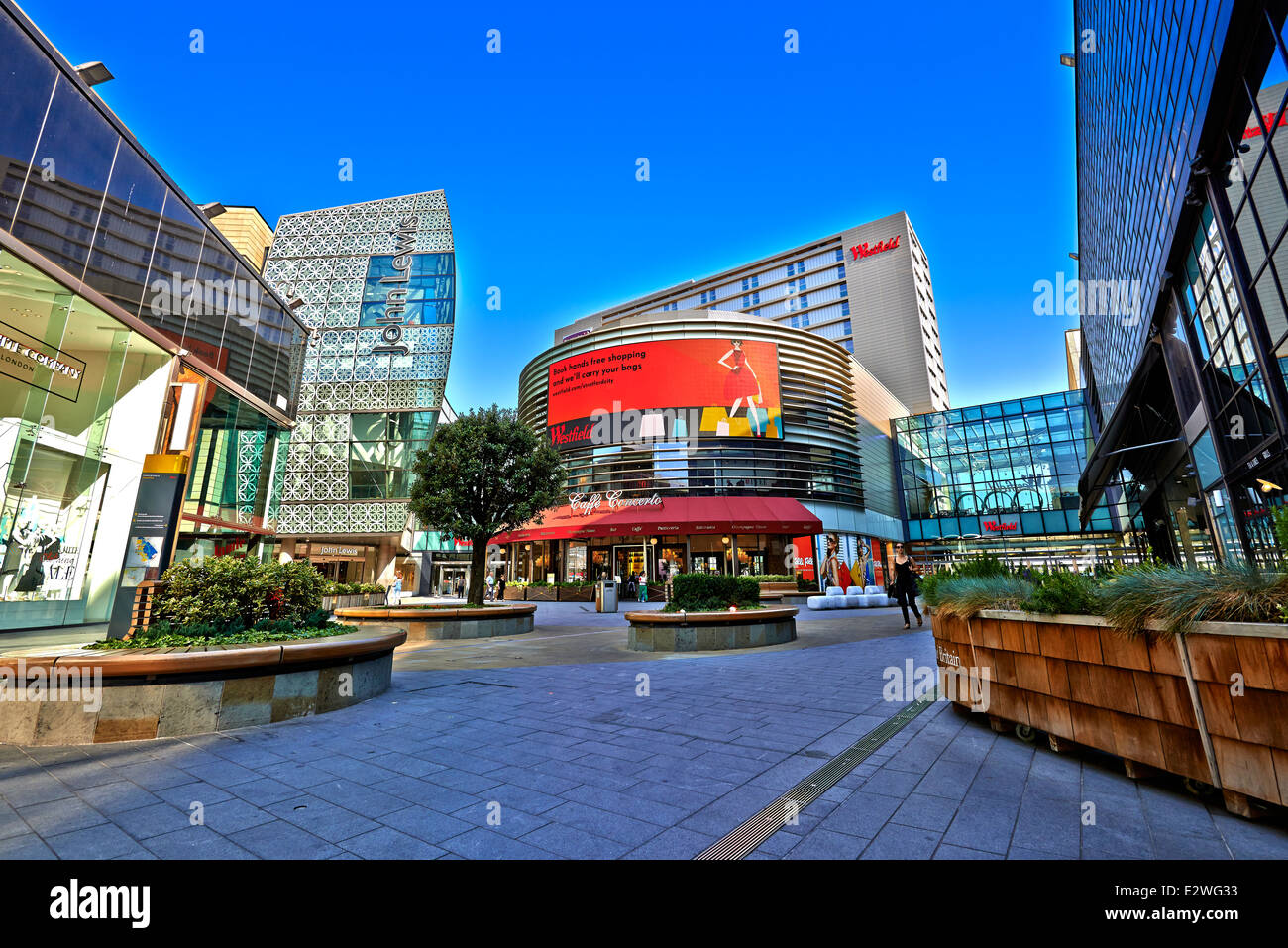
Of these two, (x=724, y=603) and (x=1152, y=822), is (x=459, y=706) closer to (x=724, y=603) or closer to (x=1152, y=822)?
(x=1152, y=822)

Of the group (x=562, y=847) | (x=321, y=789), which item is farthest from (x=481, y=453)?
(x=562, y=847)

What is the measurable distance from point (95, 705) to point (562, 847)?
472 cm

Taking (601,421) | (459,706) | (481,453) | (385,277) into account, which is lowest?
(459,706)

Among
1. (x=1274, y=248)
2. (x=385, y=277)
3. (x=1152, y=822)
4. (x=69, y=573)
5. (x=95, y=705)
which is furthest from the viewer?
(x=385, y=277)

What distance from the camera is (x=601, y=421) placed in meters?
37.2

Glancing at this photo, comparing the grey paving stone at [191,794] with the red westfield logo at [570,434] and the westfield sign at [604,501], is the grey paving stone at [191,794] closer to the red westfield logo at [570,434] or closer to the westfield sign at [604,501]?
the westfield sign at [604,501]

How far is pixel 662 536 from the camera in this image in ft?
116

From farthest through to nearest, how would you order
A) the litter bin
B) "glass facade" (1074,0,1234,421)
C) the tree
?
the litter bin
the tree
"glass facade" (1074,0,1234,421)

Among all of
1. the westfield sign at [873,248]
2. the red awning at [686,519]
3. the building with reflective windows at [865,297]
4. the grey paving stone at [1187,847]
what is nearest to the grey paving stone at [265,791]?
the grey paving stone at [1187,847]

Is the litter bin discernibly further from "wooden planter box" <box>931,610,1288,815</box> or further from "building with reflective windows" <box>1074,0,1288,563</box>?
"wooden planter box" <box>931,610,1288,815</box>

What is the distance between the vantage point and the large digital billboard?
36.2 meters

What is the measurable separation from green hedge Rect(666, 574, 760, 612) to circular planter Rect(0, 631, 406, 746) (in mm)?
8066

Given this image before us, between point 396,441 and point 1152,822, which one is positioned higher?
point 396,441

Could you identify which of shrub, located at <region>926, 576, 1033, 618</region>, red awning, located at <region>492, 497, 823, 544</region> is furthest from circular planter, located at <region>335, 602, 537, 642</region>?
red awning, located at <region>492, 497, 823, 544</region>
